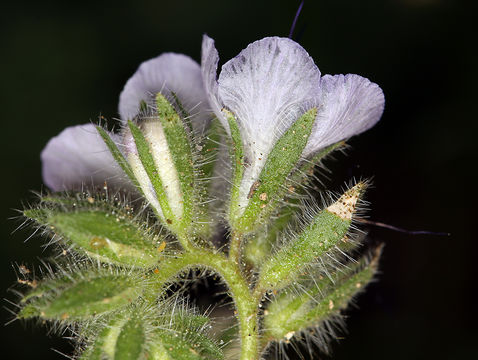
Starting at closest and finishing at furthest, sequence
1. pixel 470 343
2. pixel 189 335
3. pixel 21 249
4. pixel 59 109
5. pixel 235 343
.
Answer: pixel 189 335, pixel 235 343, pixel 470 343, pixel 21 249, pixel 59 109

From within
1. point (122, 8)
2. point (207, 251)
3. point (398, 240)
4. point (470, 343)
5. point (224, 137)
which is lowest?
point (470, 343)

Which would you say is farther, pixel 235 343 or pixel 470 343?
pixel 470 343

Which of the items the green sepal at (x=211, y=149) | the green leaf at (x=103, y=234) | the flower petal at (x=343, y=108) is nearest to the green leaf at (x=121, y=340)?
the green leaf at (x=103, y=234)

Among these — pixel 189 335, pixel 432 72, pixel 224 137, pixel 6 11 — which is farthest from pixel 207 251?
pixel 6 11

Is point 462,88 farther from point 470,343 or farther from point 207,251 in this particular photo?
point 207,251

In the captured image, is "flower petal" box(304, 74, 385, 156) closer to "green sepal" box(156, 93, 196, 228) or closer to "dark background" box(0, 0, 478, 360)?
"green sepal" box(156, 93, 196, 228)

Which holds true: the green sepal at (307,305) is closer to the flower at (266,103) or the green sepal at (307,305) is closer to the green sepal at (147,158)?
the flower at (266,103)

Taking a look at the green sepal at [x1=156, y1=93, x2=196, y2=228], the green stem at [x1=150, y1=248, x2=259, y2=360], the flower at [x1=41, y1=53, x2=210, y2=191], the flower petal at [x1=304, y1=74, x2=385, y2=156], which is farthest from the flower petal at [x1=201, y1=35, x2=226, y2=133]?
the green stem at [x1=150, y1=248, x2=259, y2=360]
